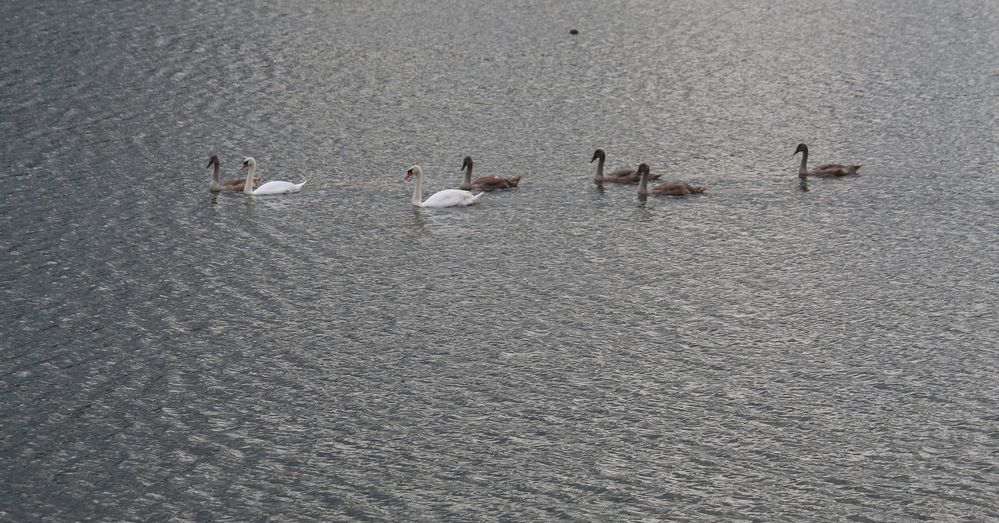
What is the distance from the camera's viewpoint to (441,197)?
37.1 meters

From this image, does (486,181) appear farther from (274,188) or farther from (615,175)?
(274,188)

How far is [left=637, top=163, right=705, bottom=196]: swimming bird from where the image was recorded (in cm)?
3812

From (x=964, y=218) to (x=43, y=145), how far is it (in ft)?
93.0

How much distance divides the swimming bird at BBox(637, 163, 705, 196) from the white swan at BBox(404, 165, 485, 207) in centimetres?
495

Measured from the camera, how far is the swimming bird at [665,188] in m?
38.1

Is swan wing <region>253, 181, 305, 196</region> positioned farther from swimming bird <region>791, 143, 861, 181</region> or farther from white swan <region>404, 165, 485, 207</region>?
swimming bird <region>791, 143, 861, 181</region>

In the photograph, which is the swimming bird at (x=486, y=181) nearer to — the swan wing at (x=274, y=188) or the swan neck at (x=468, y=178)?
the swan neck at (x=468, y=178)

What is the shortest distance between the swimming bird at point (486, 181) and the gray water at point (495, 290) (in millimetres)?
365

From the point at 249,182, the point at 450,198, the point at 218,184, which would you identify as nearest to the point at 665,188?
the point at 450,198

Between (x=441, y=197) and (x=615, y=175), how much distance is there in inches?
228

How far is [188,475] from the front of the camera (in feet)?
67.8

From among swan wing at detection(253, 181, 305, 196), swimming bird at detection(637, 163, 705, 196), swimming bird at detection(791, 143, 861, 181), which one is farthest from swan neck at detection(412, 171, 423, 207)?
swimming bird at detection(791, 143, 861, 181)

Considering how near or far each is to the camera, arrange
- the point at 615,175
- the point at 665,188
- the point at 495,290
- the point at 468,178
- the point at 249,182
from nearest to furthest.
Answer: the point at 495,290
the point at 665,188
the point at 249,182
the point at 468,178
the point at 615,175

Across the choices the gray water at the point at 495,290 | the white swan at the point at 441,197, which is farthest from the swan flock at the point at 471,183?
the gray water at the point at 495,290
